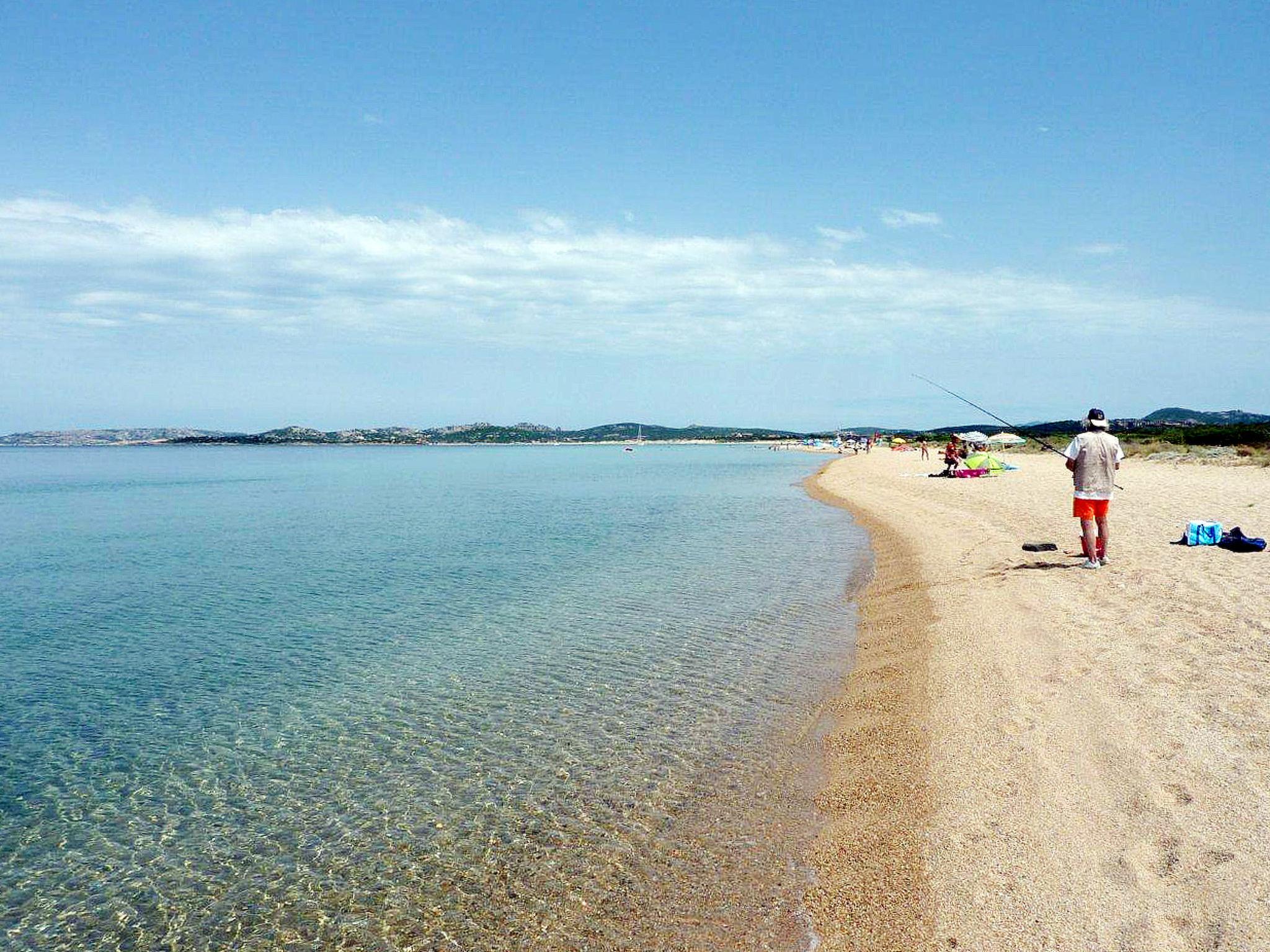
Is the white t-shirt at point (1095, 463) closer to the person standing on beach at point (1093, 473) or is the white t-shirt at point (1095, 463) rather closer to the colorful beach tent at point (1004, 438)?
the person standing on beach at point (1093, 473)

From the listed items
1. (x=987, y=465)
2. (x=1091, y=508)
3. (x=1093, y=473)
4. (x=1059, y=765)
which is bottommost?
(x=1059, y=765)

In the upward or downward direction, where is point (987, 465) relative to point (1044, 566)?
upward

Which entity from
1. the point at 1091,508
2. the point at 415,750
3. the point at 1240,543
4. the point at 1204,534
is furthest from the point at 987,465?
the point at 415,750

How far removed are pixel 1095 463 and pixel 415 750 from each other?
1109 cm

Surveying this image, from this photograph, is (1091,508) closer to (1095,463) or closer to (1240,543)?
(1095,463)

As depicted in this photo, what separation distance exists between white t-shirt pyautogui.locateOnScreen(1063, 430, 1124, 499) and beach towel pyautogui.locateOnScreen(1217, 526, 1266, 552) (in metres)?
3.13

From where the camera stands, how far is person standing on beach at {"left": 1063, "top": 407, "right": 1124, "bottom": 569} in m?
12.2

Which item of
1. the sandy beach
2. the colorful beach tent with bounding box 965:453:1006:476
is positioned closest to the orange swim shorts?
the sandy beach

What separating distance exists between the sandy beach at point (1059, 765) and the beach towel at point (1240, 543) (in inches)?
22.3

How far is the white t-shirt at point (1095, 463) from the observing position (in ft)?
40.2

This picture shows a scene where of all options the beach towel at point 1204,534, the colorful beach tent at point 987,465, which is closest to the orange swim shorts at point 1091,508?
the beach towel at point 1204,534

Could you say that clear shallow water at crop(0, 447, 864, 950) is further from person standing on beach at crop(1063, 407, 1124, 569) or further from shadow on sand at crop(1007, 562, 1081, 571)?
person standing on beach at crop(1063, 407, 1124, 569)

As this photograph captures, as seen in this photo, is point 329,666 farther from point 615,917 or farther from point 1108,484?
point 1108,484

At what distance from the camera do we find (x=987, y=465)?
39094 mm
